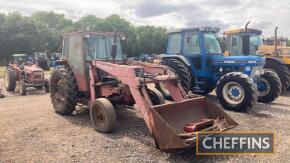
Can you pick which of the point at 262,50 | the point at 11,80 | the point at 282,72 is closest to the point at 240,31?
the point at 262,50

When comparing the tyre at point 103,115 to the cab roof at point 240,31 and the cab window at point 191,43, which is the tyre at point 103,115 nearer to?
the cab window at point 191,43

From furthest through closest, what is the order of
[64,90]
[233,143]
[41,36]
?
1. [41,36]
2. [64,90]
3. [233,143]

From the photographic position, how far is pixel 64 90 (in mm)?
8078

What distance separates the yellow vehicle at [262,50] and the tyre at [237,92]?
3.21m

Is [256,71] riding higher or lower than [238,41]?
lower

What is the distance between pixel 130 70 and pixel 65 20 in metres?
75.1

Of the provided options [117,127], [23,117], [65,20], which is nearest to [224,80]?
[117,127]

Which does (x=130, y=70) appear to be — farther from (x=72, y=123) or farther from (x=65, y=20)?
(x=65, y=20)

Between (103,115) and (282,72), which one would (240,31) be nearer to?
(282,72)

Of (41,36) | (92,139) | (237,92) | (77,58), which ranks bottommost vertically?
(92,139)

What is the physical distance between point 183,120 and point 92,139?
1835 millimetres

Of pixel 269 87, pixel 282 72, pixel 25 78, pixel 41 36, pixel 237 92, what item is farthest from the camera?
pixel 41 36

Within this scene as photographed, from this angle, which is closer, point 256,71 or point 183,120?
point 183,120

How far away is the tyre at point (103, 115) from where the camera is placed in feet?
20.9
